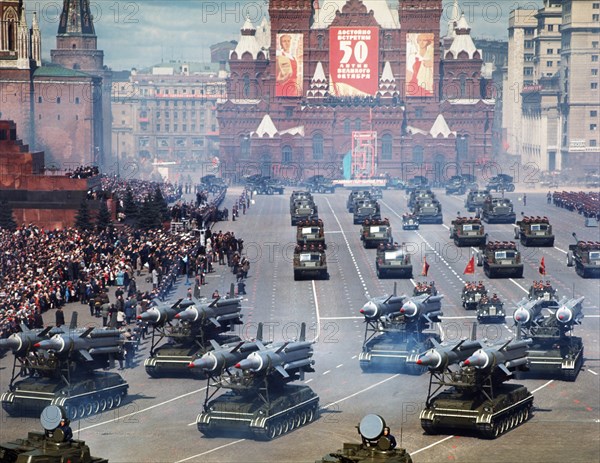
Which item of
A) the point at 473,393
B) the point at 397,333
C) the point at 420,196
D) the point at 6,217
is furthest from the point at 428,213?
the point at 473,393

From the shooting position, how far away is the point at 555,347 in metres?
59.2

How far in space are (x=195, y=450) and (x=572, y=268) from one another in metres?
51.5

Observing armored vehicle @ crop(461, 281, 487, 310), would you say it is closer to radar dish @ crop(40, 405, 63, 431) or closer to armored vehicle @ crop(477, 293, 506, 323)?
armored vehicle @ crop(477, 293, 506, 323)

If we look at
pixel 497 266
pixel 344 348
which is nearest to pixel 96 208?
pixel 497 266

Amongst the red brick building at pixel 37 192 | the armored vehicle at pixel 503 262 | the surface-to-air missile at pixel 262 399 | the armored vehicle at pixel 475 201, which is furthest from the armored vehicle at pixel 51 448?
the armored vehicle at pixel 475 201

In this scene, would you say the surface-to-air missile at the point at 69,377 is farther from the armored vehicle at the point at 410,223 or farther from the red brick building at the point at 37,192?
the armored vehicle at the point at 410,223

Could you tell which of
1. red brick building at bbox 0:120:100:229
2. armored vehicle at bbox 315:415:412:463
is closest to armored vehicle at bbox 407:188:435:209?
red brick building at bbox 0:120:100:229

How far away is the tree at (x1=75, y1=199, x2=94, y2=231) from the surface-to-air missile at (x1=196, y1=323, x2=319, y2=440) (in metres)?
57.6

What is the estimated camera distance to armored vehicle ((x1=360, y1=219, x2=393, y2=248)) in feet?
338

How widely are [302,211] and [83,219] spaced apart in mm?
21087

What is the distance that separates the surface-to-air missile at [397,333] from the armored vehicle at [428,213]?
58955mm

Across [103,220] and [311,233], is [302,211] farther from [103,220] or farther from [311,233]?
[103,220]

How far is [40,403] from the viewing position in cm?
5106

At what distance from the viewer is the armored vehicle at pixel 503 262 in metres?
89.0
